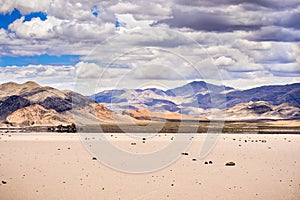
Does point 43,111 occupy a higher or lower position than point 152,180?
lower

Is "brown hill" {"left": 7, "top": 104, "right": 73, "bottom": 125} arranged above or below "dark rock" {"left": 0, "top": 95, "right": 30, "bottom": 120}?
below

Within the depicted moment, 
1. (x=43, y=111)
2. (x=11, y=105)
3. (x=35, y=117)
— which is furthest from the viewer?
(x=11, y=105)

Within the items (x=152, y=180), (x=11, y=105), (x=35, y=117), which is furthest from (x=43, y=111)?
(x=152, y=180)

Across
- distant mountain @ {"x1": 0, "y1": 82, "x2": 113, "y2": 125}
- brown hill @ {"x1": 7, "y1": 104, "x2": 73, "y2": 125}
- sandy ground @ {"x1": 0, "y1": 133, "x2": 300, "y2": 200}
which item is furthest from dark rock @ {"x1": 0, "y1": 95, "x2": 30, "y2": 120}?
sandy ground @ {"x1": 0, "y1": 133, "x2": 300, "y2": 200}

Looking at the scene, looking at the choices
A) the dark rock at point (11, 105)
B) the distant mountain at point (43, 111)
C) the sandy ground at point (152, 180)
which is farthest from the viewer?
the dark rock at point (11, 105)

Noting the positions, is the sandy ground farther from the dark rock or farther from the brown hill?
the dark rock

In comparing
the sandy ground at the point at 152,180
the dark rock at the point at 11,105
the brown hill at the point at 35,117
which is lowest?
the brown hill at the point at 35,117

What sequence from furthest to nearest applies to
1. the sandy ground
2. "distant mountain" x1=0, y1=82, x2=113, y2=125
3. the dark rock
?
the dark rock → "distant mountain" x1=0, y1=82, x2=113, y2=125 → the sandy ground

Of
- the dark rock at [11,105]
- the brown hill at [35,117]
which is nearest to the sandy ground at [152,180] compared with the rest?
the brown hill at [35,117]

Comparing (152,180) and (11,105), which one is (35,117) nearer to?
(11,105)

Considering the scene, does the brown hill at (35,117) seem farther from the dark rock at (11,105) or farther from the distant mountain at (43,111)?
the dark rock at (11,105)

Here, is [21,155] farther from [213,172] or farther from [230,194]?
[230,194]

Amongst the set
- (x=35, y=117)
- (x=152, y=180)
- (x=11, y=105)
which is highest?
(x=152, y=180)

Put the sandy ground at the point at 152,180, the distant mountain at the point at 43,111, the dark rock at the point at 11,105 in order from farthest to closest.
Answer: the dark rock at the point at 11,105 → the distant mountain at the point at 43,111 → the sandy ground at the point at 152,180
